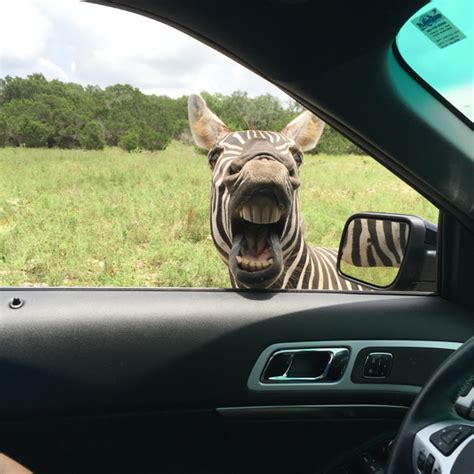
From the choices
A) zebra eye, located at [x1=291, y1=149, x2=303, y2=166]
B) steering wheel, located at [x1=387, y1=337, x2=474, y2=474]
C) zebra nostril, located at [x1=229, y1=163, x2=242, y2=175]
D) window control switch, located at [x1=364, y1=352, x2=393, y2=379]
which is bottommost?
window control switch, located at [x1=364, y1=352, x2=393, y2=379]

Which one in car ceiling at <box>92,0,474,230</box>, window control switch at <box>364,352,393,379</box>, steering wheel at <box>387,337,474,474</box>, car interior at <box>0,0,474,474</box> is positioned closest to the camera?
steering wheel at <box>387,337,474,474</box>

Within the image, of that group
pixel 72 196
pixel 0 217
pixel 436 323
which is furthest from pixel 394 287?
pixel 0 217

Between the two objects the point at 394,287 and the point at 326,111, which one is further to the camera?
the point at 394,287

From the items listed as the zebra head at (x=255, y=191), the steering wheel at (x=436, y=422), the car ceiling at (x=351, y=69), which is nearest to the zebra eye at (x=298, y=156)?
the zebra head at (x=255, y=191)

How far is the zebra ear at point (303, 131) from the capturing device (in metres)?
2.57

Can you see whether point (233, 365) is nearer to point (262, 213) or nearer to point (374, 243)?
point (262, 213)

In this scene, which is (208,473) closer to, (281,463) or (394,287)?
(281,463)

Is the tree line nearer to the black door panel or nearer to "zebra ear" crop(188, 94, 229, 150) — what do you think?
"zebra ear" crop(188, 94, 229, 150)

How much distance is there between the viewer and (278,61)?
1.61 meters

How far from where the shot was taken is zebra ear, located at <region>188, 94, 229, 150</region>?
272 cm

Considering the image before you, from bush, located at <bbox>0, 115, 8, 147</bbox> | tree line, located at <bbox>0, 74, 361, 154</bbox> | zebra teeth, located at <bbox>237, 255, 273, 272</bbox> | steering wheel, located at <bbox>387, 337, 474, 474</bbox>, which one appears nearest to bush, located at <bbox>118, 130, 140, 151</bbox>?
tree line, located at <bbox>0, 74, 361, 154</bbox>

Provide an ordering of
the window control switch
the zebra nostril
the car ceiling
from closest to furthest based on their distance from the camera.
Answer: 1. the car ceiling
2. the window control switch
3. the zebra nostril

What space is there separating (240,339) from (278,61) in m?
0.91

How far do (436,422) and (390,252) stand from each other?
1010mm
